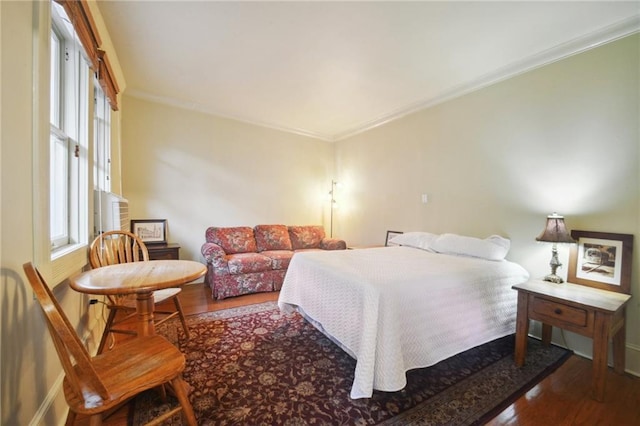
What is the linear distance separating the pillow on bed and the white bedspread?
0.09 meters

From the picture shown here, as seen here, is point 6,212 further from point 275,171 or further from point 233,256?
point 275,171

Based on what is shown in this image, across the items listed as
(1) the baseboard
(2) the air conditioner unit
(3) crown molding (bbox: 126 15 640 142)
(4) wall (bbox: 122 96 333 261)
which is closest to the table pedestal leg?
(1) the baseboard

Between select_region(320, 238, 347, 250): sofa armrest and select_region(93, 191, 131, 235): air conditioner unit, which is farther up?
select_region(93, 191, 131, 235): air conditioner unit

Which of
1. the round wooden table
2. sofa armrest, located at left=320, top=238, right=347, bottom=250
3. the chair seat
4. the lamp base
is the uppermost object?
the round wooden table

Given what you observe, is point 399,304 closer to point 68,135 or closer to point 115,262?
point 115,262

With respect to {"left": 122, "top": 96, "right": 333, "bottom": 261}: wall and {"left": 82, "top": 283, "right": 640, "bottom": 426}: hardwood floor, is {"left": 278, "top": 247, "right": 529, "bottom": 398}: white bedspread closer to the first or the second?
{"left": 82, "top": 283, "right": 640, "bottom": 426}: hardwood floor

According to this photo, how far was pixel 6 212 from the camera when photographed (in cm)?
94

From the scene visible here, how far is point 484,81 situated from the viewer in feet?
9.07

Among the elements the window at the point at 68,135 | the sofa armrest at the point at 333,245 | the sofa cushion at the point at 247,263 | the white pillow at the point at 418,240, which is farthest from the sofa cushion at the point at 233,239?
the white pillow at the point at 418,240

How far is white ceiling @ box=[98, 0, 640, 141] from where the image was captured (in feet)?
6.16

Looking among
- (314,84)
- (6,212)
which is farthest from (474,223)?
(6,212)

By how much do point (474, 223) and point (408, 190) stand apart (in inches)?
38.9

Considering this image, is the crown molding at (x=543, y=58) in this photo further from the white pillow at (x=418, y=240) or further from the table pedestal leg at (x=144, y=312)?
the table pedestal leg at (x=144, y=312)

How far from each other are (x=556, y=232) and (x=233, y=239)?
12.0ft
